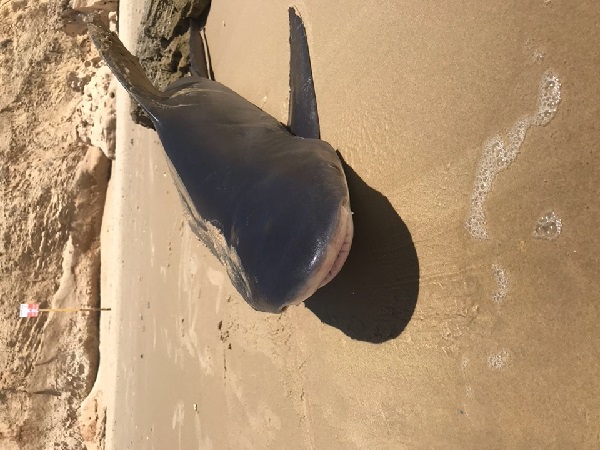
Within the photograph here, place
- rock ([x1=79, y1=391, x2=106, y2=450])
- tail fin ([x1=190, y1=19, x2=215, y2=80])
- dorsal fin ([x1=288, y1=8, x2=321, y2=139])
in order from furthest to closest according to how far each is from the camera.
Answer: rock ([x1=79, y1=391, x2=106, y2=450]) → tail fin ([x1=190, y1=19, x2=215, y2=80]) → dorsal fin ([x1=288, y1=8, x2=321, y2=139])

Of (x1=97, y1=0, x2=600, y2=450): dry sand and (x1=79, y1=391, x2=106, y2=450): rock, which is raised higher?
(x1=97, y1=0, x2=600, y2=450): dry sand

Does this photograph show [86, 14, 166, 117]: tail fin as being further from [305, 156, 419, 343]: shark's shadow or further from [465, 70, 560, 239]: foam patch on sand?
[465, 70, 560, 239]: foam patch on sand

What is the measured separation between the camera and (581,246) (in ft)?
4.93

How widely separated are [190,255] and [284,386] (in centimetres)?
159

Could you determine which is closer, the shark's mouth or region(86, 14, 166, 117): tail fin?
the shark's mouth

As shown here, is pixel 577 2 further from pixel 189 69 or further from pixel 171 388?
pixel 171 388

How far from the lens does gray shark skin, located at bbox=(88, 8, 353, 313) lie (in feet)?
6.39

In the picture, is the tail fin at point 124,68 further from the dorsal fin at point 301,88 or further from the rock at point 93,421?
the rock at point 93,421

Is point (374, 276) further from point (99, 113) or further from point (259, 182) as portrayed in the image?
point (99, 113)

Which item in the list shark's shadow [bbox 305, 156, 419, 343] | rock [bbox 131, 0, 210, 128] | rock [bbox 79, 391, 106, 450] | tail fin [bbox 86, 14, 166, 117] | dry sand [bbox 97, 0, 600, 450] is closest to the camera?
dry sand [bbox 97, 0, 600, 450]

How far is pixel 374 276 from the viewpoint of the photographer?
2.28m

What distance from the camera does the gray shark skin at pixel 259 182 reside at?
1.95m

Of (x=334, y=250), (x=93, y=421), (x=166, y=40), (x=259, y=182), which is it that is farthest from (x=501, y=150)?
(x=93, y=421)

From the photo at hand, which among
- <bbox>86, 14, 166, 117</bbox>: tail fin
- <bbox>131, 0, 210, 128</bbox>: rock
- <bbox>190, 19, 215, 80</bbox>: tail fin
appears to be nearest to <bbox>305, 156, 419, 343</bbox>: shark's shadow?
<bbox>86, 14, 166, 117</bbox>: tail fin
